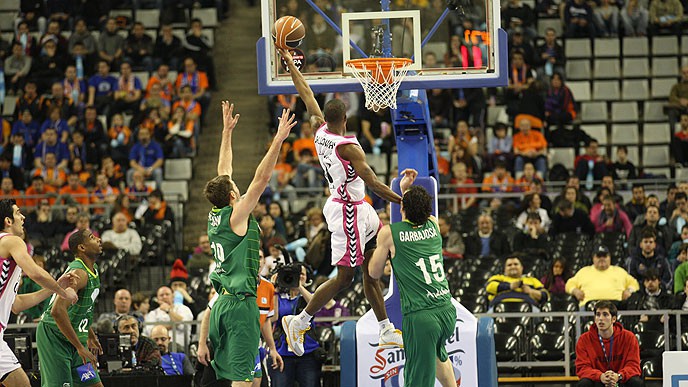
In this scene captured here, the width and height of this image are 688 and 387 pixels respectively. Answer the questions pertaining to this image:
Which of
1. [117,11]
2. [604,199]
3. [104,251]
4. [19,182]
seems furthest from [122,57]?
[604,199]

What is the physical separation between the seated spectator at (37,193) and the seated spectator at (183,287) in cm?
348

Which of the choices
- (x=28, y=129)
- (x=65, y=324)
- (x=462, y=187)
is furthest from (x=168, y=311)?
(x=28, y=129)

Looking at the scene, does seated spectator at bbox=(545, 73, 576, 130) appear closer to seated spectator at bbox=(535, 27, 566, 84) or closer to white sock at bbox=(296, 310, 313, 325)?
seated spectator at bbox=(535, 27, 566, 84)

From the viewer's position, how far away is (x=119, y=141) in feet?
69.0

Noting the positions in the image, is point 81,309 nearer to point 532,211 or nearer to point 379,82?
A: point 379,82

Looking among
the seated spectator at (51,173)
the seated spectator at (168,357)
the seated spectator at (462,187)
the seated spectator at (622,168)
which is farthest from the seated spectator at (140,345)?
the seated spectator at (622,168)

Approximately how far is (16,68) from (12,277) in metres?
13.4

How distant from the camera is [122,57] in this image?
23.2m

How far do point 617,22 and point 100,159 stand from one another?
9.55 meters

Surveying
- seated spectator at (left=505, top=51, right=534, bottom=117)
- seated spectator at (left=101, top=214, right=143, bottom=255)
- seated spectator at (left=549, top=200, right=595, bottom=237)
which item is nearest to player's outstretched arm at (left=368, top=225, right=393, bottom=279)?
seated spectator at (left=549, top=200, right=595, bottom=237)

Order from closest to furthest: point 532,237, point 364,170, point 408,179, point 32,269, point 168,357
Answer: point 32,269, point 364,170, point 408,179, point 168,357, point 532,237

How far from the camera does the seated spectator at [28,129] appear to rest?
70.7 ft

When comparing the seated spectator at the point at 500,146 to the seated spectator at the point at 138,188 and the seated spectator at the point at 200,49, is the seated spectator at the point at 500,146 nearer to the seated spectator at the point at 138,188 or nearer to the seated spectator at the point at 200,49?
the seated spectator at the point at 200,49

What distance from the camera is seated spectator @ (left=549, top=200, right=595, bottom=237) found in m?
18.0
